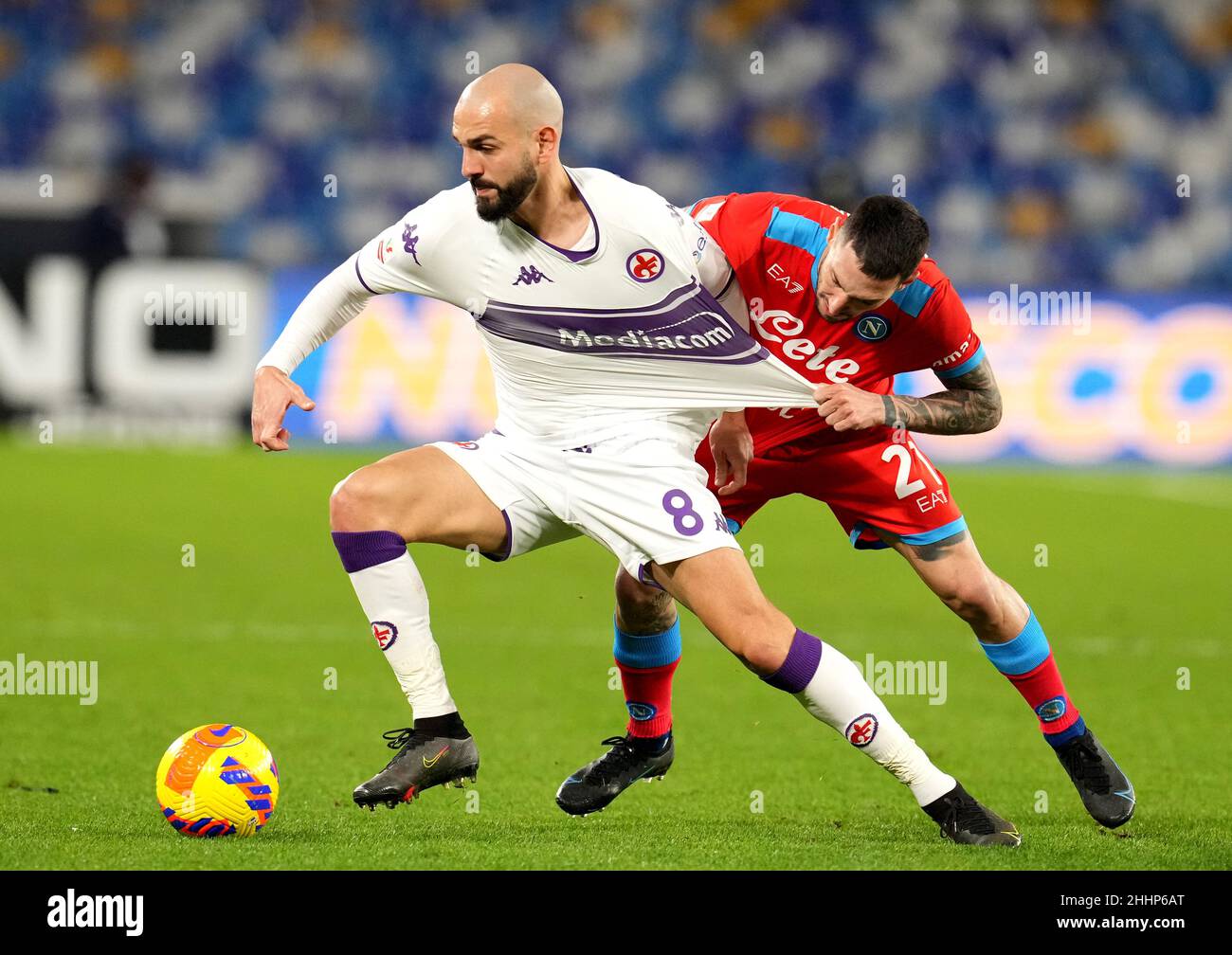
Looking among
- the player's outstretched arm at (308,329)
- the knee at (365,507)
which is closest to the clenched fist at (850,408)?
the knee at (365,507)

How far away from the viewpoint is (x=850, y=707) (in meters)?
4.72

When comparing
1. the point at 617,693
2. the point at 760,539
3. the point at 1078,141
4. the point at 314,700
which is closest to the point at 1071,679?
the point at 617,693

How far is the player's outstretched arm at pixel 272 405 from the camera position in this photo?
468 centimetres

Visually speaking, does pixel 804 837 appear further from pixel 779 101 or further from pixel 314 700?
pixel 779 101

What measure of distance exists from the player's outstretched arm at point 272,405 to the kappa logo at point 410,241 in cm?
49

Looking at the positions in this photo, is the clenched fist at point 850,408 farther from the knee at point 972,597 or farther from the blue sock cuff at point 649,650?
the blue sock cuff at point 649,650

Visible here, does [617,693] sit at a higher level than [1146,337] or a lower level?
lower

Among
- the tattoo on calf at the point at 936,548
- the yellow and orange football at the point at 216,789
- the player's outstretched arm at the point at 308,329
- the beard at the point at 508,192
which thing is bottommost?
the yellow and orange football at the point at 216,789

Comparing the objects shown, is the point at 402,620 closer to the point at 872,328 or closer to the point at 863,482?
the point at 863,482

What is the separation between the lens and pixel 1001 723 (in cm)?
700

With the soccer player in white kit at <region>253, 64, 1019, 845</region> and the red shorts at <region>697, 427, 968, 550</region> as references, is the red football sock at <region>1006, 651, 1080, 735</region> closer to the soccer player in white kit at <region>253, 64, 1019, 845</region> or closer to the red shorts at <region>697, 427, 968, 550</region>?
the red shorts at <region>697, 427, 968, 550</region>

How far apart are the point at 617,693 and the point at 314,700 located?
4.24 feet

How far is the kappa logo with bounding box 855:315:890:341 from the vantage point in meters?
5.05
